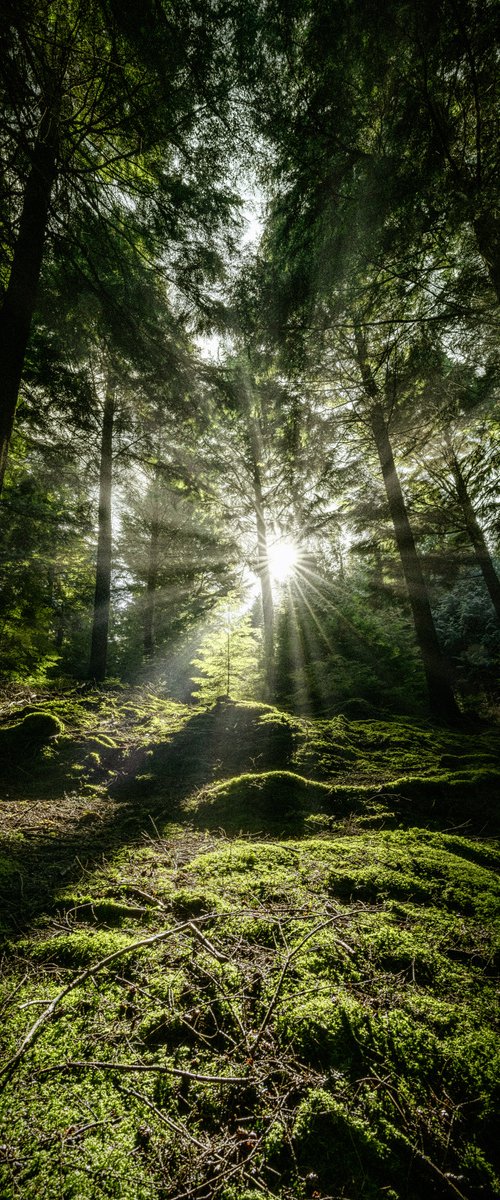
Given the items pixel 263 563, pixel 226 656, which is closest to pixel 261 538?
pixel 263 563

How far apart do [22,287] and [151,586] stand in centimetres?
1193

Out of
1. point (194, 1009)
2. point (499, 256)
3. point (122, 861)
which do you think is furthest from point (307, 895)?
point (499, 256)

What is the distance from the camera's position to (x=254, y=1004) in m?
1.53

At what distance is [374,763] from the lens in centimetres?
449

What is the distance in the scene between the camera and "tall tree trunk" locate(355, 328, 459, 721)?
7.55 metres

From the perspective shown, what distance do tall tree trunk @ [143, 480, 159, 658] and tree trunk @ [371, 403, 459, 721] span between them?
31.7ft

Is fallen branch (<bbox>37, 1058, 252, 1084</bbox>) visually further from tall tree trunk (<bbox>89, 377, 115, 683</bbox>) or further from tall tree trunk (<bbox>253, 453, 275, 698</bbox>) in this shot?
tall tree trunk (<bbox>253, 453, 275, 698</bbox>)


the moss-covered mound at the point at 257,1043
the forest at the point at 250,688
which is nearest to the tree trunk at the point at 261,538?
the forest at the point at 250,688

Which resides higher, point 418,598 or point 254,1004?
point 418,598

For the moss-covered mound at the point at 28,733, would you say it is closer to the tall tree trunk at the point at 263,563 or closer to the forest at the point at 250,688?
the forest at the point at 250,688

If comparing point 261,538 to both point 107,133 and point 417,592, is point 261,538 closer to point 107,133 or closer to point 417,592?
point 417,592

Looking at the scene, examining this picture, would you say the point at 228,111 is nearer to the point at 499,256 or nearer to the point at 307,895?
the point at 499,256

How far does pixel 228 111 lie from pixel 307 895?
7.28m

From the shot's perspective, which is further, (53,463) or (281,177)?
(53,463)
